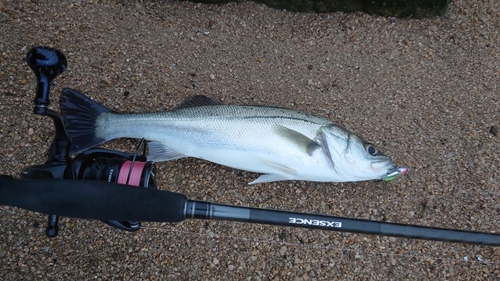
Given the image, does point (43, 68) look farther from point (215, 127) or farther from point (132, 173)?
point (215, 127)

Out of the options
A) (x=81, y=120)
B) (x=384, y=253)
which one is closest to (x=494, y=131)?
(x=384, y=253)

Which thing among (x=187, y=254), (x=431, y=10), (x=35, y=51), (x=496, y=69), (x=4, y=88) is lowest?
(x=187, y=254)

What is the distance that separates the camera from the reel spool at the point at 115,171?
1.77 m

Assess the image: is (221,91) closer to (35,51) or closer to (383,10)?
(35,51)

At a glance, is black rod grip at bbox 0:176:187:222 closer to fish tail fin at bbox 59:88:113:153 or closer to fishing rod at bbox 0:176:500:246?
fishing rod at bbox 0:176:500:246

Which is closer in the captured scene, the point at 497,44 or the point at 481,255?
the point at 481,255

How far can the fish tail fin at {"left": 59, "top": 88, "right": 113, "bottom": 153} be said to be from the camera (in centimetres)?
221

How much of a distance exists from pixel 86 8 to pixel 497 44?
3419 mm

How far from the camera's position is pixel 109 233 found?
2.31 m

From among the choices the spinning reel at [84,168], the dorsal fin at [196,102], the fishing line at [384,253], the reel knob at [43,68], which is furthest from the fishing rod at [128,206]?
the dorsal fin at [196,102]

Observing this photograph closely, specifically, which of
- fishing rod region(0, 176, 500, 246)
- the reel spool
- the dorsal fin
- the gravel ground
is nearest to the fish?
the dorsal fin

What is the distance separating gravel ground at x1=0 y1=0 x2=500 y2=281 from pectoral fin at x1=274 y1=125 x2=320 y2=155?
393 mm

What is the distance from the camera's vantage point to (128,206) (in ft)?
4.79

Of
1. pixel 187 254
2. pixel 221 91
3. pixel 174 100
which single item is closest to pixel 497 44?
pixel 221 91
